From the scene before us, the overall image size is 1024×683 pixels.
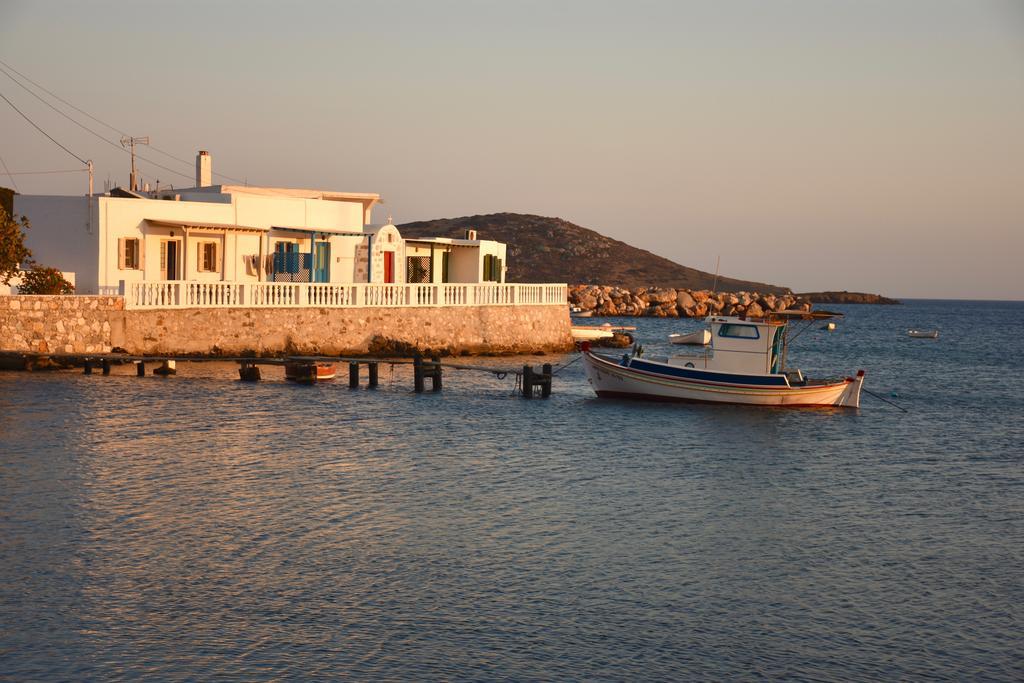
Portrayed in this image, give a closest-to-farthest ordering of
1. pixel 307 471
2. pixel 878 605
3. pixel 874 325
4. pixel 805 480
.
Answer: pixel 878 605
pixel 307 471
pixel 805 480
pixel 874 325

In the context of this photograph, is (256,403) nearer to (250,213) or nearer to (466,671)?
(250,213)

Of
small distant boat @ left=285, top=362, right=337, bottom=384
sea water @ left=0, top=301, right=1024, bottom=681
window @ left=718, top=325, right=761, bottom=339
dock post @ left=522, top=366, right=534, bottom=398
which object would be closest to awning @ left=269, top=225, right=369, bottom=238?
small distant boat @ left=285, top=362, right=337, bottom=384

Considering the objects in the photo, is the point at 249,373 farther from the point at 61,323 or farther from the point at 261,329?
the point at 61,323

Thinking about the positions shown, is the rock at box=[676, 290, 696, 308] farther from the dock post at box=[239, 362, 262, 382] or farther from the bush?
the bush

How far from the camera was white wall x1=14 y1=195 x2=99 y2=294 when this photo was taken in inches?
1592

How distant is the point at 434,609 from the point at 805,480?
12334 millimetres

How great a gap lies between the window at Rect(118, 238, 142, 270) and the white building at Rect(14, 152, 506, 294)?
0.04 m

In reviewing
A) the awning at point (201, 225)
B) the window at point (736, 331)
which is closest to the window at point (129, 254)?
the awning at point (201, 225)

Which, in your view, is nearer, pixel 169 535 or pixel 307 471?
pixel 169 535

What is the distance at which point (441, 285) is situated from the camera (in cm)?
4697

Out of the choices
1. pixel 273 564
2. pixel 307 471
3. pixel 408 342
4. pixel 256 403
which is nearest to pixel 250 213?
pixel 408 342

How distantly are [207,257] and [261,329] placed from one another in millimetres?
5516

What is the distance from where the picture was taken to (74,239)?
4059 cm

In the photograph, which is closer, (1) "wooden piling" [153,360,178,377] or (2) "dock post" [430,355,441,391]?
(1) "wooden piling" [153,360,178,377]
